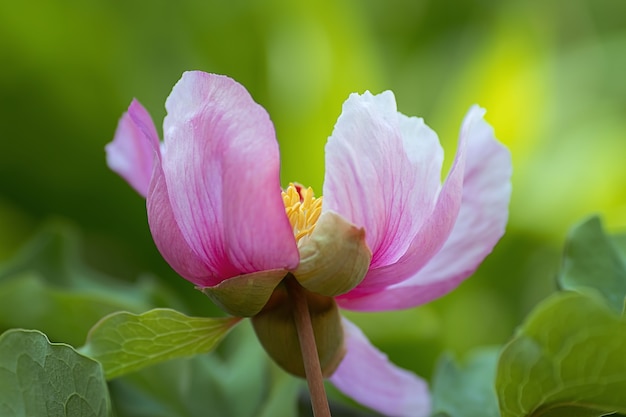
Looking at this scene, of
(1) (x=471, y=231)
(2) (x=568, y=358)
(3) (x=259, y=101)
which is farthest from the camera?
(3) (x=259, y=101)

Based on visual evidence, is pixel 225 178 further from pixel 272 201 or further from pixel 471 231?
pixel 471 231

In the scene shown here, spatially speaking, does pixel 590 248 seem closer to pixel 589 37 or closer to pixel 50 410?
pixel 50 410

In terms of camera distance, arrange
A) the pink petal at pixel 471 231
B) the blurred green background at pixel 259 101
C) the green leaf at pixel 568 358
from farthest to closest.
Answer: the blurred green background at pixel 259 101
the pink petal at pixel 471 231
the green leaf at pixel 568 358

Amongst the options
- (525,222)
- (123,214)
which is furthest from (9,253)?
(525,222)

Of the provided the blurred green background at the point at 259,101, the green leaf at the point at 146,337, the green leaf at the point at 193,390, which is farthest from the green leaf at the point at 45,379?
the blurred green background at the point at 259,101

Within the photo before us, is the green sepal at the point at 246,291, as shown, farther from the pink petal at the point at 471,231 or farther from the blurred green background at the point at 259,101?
the blurred green background at the point at 259,101

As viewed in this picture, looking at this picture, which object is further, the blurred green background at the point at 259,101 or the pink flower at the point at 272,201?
the blurred green background at the point at 259,101

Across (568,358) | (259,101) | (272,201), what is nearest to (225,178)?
(272,201)

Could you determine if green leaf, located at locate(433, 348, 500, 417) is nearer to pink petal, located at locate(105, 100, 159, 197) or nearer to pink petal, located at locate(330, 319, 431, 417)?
pink petal, located at locate(330, 319, 431, 417)
